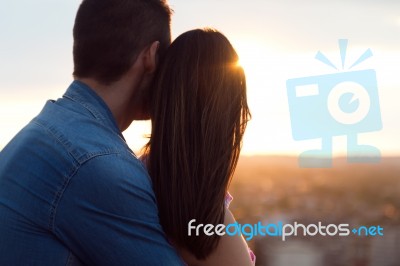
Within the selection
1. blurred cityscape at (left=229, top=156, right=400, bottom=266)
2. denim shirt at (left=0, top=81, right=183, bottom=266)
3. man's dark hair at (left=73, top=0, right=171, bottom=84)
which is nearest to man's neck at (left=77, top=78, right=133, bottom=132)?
man's dark hair at (left=73, top=0, right=171, bottom=84)

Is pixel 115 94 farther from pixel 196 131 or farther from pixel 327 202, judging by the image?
pixel 327 202

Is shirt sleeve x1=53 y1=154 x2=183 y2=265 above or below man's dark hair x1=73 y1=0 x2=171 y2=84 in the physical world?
below

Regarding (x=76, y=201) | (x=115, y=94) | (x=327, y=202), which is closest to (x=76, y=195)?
(x=76, y=201)

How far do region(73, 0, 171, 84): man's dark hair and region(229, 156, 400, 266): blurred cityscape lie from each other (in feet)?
32.0

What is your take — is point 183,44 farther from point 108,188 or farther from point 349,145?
point 349,145

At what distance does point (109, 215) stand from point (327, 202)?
51.4 feet

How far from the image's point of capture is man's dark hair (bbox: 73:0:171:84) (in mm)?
1358

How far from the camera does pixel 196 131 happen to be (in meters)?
1.36

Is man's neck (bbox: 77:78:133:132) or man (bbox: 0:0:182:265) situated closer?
man (bbox: 0:0:182:265)

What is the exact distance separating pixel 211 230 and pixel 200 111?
0.76 ft

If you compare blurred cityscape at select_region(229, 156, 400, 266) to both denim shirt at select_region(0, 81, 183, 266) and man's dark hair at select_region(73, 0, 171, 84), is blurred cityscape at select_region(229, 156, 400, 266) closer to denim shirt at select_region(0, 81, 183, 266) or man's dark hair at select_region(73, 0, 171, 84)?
man's dark hair at select_region(73, 0, 171, 84)

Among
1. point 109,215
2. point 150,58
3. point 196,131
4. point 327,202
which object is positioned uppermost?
point 150,58

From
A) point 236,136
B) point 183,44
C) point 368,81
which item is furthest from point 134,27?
point 368,81

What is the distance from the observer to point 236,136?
4.52ft
